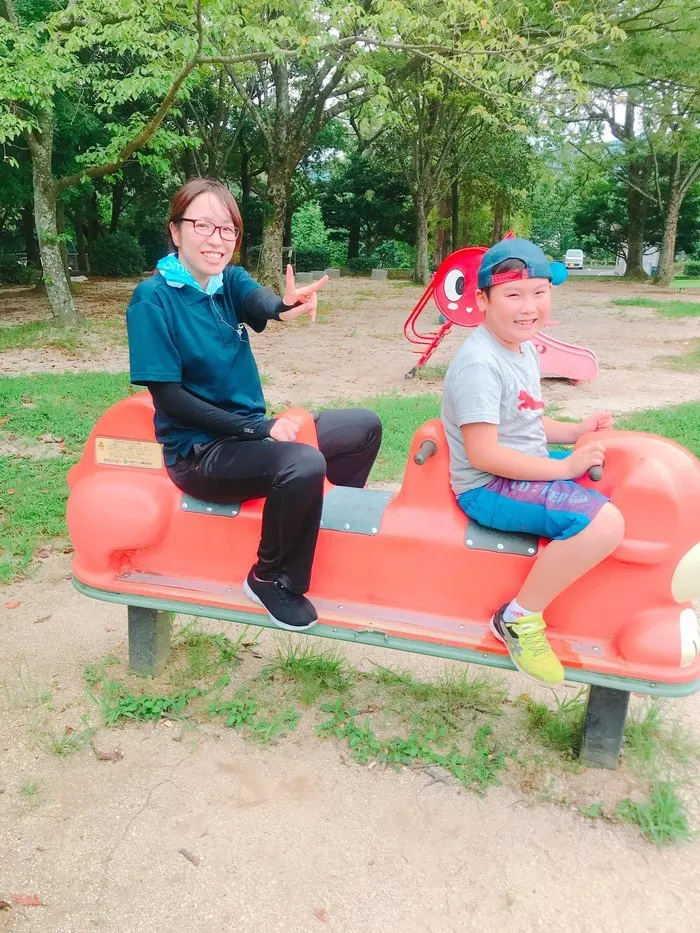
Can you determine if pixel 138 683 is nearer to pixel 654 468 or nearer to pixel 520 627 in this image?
pixel 520 627

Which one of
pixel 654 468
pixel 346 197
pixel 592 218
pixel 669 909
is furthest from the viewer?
pixel 592 218

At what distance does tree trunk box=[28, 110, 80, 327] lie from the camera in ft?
30.1

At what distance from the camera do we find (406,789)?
227 centimetres

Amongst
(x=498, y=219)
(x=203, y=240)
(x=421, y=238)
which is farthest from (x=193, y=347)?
(x=498, y=219)

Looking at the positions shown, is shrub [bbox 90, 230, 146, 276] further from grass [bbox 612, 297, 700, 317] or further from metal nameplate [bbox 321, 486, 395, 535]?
metal nameplate [bbox 321, 486, 395, 535]

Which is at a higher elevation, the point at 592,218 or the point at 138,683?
the point at 592,218

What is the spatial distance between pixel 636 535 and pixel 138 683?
1.83 metres

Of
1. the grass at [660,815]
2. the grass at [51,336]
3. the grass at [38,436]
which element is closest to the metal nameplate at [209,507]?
the grass at [660,815]

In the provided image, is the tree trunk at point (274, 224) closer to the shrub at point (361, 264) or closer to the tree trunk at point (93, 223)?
the tree trunk at point (93, 223)

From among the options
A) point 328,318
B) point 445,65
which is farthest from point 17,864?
point 328,318

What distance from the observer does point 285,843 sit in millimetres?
2045

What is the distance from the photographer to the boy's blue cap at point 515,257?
2.04m

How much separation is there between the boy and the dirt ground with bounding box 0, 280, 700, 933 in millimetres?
502

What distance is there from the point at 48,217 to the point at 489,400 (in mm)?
9021
